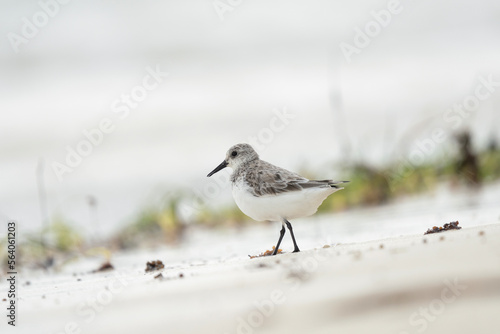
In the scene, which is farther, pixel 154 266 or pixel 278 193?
pixel 154 266

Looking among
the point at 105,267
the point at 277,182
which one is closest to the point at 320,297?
the point at 277,182

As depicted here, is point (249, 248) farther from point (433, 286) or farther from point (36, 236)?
point (433, 286)

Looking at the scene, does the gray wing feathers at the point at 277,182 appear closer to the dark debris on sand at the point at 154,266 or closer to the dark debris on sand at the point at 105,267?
the dark debris on sand at the point at 154,266

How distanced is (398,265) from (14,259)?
14.1 feet

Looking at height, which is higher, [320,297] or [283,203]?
[283,203]

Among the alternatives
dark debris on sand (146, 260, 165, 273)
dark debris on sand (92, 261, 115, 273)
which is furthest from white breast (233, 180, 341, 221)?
dark debris on sand (92, 261, 115, 273)

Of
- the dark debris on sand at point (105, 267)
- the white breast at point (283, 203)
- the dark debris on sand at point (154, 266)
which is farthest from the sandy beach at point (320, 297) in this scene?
the dark debris on sand at point (105, 267)

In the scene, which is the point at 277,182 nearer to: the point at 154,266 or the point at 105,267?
the point at 154,266

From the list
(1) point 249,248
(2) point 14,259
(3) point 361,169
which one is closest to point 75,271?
(2) point 14,259

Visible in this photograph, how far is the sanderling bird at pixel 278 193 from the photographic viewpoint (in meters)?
5.38

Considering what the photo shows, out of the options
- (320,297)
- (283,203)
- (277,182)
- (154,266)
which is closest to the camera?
(320,297)

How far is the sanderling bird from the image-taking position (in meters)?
5.38

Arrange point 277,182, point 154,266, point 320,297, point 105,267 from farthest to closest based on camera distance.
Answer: point 105,267 < point 154,266 < point 277,182 < point 320,297

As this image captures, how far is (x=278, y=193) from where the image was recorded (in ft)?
18.0
